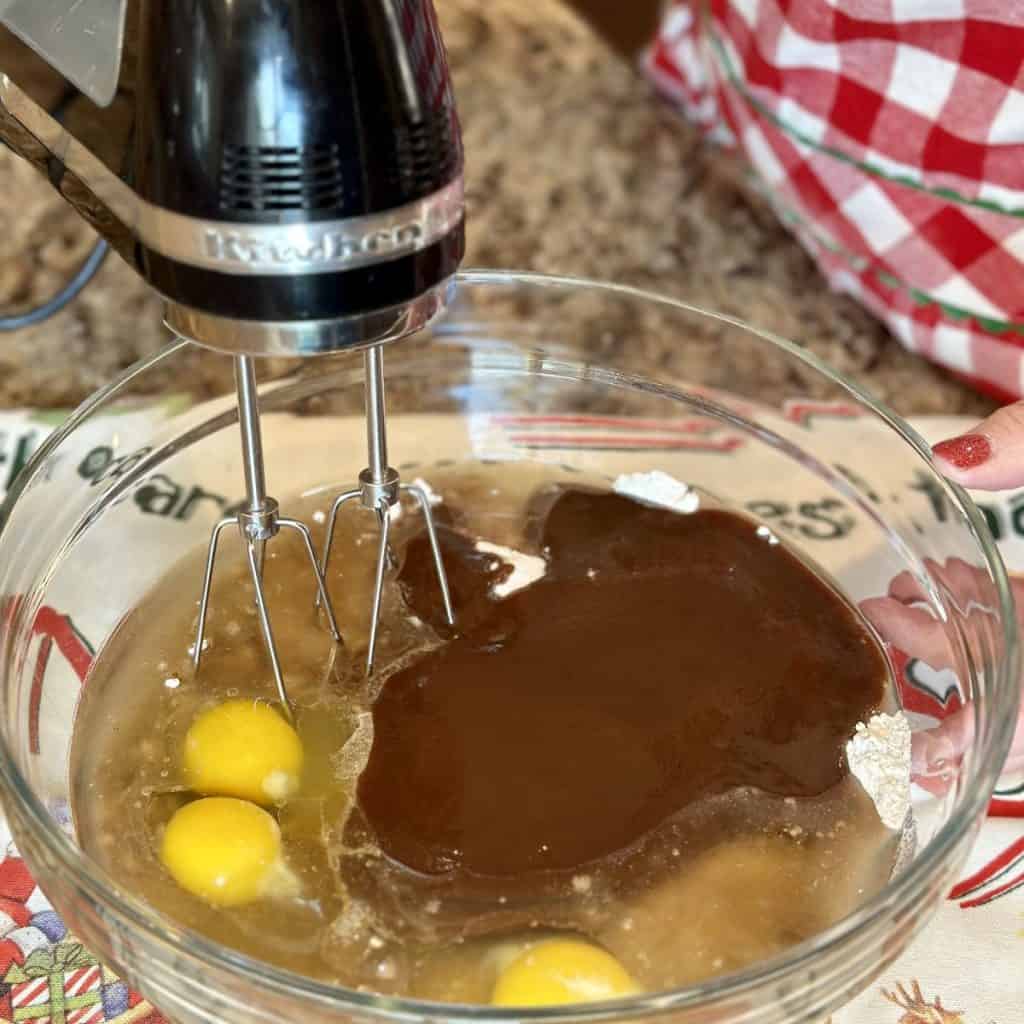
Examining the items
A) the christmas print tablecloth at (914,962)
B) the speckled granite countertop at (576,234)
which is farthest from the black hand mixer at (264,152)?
the speckled granite countertop at (576,234)

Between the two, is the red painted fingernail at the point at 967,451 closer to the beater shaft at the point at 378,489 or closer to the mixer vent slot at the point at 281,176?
the beater shaft at the point at 378,489

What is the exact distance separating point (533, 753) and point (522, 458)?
1.19 ft

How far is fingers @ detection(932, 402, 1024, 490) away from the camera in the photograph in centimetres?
85

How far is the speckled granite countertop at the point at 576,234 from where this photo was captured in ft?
3.97

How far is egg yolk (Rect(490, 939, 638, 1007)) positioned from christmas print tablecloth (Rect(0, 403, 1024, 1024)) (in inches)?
5.9

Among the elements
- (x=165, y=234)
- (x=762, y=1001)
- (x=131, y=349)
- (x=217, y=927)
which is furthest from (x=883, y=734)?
(x=131, y=349)

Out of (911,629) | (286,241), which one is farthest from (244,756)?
(911,629)

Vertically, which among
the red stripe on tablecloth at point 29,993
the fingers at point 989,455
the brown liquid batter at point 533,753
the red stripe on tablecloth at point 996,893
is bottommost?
the red stripe on tablecloth at point 29,993

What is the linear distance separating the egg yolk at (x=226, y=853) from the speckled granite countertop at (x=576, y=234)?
0.50 m

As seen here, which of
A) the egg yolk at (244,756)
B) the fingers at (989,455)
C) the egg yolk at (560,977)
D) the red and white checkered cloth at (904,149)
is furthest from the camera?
the red and white checkered cloth at (904,149)

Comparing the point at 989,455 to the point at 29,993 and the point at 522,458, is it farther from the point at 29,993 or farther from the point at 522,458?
the point at 29,993

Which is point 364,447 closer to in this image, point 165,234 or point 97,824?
point 97,824

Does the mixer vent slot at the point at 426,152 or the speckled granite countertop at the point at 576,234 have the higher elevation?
the mixer vent slot at the point at 426,152

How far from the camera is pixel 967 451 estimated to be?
86 cm
